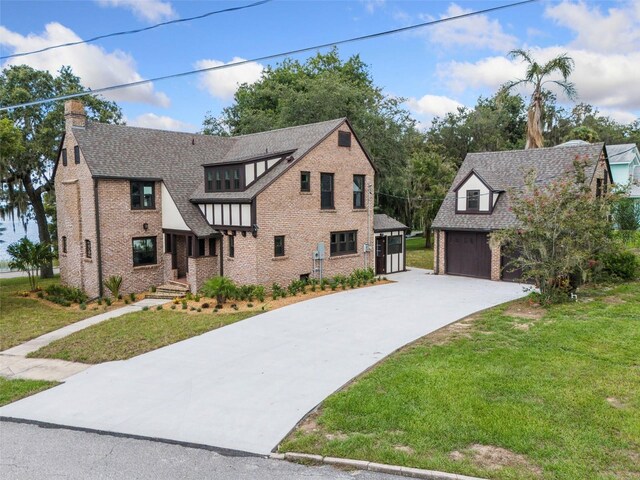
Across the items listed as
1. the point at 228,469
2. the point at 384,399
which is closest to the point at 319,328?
the point at 384,399

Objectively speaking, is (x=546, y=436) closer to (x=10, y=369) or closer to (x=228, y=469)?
(x=228, y=469)

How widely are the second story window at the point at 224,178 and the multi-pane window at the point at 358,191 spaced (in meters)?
6.01

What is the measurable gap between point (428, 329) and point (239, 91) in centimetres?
3626

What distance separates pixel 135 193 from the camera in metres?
21.2

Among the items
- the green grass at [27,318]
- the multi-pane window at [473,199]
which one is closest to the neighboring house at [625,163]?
the multi-pane window at [473,199]

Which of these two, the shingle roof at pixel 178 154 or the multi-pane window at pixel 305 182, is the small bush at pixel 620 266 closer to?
the multi-pane window at pixel 305 182

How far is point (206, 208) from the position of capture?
21.2 m

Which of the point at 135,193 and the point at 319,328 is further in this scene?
the point at 135,193

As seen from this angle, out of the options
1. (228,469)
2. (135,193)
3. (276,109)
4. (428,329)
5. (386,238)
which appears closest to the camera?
(228,469)

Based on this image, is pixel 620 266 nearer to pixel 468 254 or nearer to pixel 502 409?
pixel 468 254

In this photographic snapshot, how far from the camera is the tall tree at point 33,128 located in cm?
2660

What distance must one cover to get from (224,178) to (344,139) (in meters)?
5.94

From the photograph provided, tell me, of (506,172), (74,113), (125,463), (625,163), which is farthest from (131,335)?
(625,163)

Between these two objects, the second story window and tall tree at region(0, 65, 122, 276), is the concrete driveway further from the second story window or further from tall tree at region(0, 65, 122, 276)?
tall tree at region(0, 65, 122, 276)
